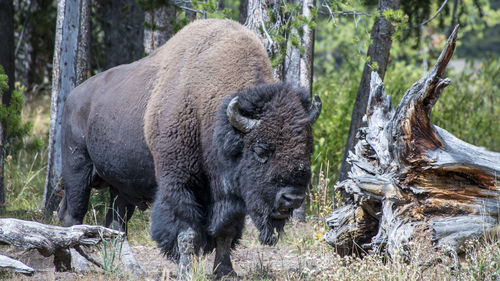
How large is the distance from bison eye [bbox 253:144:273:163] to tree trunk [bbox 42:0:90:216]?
12.3 ft

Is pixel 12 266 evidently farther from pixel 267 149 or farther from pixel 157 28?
pixel 157 28

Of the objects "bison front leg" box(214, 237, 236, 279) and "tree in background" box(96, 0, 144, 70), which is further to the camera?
"tree in background" box(96, 0, 144, 70)

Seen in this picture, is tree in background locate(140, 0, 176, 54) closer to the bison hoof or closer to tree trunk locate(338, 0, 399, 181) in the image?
tree trunk locate(338, 0, 399, 181)

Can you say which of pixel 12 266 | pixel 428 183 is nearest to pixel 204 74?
pixel 428 183

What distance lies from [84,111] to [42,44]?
26.1 feet

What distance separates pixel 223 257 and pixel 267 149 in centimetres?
144

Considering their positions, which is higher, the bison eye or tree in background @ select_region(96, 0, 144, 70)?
tree in background @ select_region(96, 0, 144, 70)

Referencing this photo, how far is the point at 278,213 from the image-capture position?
481 centimetres

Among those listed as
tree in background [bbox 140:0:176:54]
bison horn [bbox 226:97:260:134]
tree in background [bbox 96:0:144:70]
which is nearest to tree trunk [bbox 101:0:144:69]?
tree in background [bbox 96:0:144:70]

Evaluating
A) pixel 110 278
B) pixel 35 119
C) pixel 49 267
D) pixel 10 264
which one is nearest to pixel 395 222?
pixel 110 278

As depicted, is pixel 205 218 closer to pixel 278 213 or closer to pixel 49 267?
pixel 278 213

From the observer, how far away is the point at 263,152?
15.8 feet

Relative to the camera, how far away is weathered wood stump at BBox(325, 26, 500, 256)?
15.7 feet

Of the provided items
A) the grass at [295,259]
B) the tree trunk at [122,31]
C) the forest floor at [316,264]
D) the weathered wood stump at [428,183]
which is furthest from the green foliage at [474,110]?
the weathered wood stump at [428,183]
